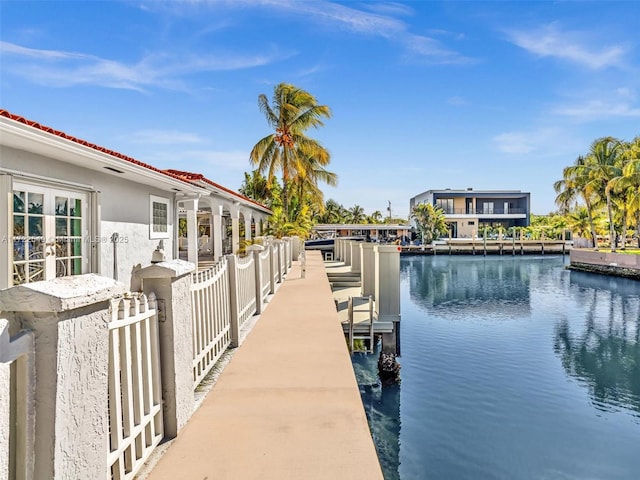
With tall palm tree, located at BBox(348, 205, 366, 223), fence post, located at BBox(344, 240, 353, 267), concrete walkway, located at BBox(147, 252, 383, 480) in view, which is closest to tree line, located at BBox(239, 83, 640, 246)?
fence post, located at BBox(344, 240, 353, 267)

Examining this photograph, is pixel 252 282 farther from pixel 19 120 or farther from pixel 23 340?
pixel 23 340

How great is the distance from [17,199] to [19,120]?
6.91ft

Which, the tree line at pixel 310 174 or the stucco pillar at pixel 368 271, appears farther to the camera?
the tree line at pixel 310 174

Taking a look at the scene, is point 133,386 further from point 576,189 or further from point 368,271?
point 576,189

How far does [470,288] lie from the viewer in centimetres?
3027

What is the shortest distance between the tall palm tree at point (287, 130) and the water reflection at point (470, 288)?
10.8 meters

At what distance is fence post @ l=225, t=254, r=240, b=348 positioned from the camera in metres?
6.33

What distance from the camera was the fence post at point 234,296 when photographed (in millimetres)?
6326

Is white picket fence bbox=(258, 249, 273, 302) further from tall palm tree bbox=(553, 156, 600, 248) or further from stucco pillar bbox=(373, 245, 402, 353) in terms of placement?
tall palm tree bbox=(553, 156, 600, 248)

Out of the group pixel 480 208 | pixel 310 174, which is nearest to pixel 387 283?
pixel 310 174

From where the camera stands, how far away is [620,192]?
3922 cm

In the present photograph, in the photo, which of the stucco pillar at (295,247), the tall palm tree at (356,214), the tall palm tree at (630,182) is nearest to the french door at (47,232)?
the stucco pillar at (295,247)

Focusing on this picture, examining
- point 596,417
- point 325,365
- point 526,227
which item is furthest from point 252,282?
point 526,227

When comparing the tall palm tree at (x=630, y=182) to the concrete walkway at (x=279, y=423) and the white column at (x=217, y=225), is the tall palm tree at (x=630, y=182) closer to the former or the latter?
the white column at (x=217, y=225)
